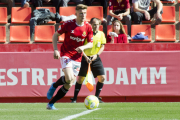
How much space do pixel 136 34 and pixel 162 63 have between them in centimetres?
192

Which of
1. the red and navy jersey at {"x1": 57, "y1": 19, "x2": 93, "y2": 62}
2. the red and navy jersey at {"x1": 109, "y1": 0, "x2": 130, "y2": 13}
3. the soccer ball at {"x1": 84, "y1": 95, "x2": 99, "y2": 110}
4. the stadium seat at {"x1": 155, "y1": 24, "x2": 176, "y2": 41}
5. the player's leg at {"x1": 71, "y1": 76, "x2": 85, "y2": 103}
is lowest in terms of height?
the player's leg at {"x1": 71, "y1": 76, "x2": 85, "y2": 103}

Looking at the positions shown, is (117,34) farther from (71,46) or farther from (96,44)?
(71,46)

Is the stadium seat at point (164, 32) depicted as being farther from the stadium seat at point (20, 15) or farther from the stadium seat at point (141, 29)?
the stadium seat at point (20, 15)

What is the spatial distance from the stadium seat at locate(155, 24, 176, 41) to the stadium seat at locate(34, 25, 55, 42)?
3.15m

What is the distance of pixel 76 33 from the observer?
564 centimetres

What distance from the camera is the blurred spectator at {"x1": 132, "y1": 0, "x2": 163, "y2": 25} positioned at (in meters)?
10.0

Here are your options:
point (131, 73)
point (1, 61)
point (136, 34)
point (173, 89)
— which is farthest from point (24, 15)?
point (173, 89)

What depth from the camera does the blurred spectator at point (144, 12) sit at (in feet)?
32.9

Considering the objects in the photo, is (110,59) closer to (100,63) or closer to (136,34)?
(100,63)

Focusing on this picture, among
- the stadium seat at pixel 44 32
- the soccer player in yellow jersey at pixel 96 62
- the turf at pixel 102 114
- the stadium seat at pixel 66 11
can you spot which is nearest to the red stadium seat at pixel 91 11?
the stadium seat at pixel 66 11

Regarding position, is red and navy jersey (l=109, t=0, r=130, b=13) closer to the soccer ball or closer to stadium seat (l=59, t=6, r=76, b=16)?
stadium seat (l=59, t=6, r=76, b=16)

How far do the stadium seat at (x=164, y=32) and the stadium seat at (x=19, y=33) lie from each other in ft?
12.8

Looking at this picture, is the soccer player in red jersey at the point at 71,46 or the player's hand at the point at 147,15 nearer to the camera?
the soccer player in red jersey at the point at 71,46

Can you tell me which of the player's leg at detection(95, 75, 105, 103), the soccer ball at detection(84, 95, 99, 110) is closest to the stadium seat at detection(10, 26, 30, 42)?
the player's leg at detection(95, 75, 105, 103)
